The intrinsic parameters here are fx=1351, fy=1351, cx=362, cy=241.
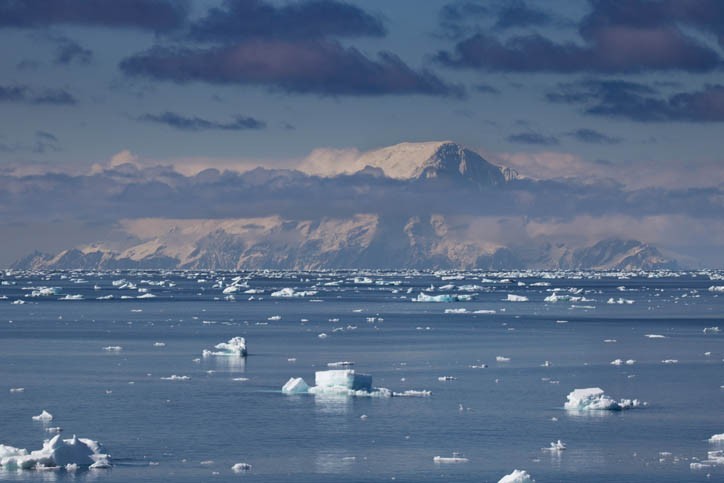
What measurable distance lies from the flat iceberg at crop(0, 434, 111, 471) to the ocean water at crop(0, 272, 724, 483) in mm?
370

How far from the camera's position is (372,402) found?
135 feet

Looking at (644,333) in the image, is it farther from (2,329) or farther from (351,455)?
(351,455)

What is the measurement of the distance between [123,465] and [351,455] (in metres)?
5.39

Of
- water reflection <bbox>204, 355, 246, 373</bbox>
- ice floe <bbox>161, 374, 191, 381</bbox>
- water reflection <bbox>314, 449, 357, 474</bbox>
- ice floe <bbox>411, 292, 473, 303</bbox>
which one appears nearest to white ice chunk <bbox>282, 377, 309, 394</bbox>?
ice floe <bbox>161, 374, 191, 381</bbox>

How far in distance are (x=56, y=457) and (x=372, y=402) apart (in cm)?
1343

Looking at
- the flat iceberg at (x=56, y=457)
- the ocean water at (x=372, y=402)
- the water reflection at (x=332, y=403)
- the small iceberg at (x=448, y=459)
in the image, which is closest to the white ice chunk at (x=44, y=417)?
the ocean water at (x=372, y=402)

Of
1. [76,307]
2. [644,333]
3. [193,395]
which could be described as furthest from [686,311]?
[193,395]

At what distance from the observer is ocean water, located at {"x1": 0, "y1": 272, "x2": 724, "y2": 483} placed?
30.7 metres

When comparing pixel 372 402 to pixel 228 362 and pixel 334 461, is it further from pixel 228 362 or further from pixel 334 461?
pixel 228 362

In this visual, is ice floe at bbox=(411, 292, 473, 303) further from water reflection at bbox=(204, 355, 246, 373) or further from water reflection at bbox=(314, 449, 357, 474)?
water reflection at bbox=(314, 449, 357, 474)

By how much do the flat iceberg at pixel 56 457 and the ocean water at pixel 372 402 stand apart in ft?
1.22

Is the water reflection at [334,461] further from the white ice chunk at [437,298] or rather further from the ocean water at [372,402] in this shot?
the white ice chunk at [437,298]

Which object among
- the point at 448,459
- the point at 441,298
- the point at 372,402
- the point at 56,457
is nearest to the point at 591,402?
the point at 372,402

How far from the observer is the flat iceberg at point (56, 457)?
29531 mm
